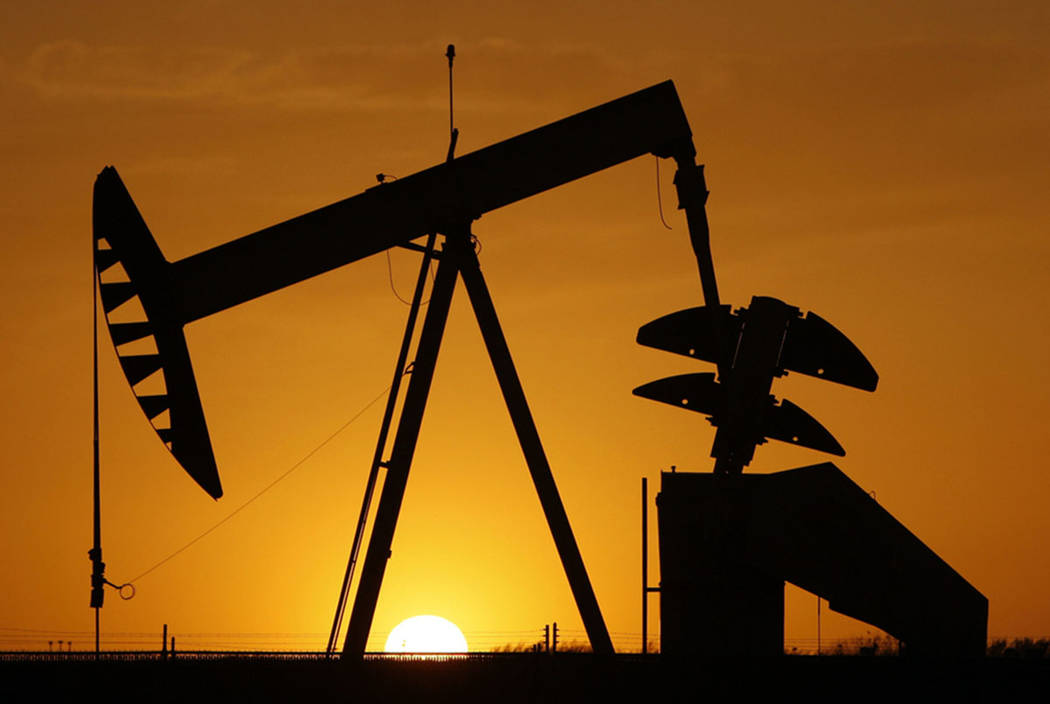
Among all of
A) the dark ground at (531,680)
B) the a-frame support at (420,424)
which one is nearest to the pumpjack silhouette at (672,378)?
the a-frame support at (420,424)

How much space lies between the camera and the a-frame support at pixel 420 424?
730 inches

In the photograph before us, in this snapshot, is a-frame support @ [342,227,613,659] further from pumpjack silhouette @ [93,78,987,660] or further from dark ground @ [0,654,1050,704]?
dark ground @ [0,654,1050,704]

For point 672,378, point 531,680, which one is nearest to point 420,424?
point 672,378

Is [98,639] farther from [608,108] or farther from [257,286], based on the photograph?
[608,108]

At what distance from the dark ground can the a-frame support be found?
94.6 inches

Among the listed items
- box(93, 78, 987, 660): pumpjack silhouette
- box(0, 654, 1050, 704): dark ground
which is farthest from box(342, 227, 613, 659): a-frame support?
box(0, 654, 1050, 704): dark ground

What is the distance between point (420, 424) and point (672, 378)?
2.89 meters

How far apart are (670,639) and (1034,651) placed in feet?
18.4

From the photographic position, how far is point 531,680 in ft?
49.0

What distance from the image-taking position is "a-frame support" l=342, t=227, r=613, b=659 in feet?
60.8

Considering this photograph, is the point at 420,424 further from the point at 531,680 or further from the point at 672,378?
the point at 531,680

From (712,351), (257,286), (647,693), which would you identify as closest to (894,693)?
(647,693)

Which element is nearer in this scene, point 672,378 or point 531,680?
point 531,680

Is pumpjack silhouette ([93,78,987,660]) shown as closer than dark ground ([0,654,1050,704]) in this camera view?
No
